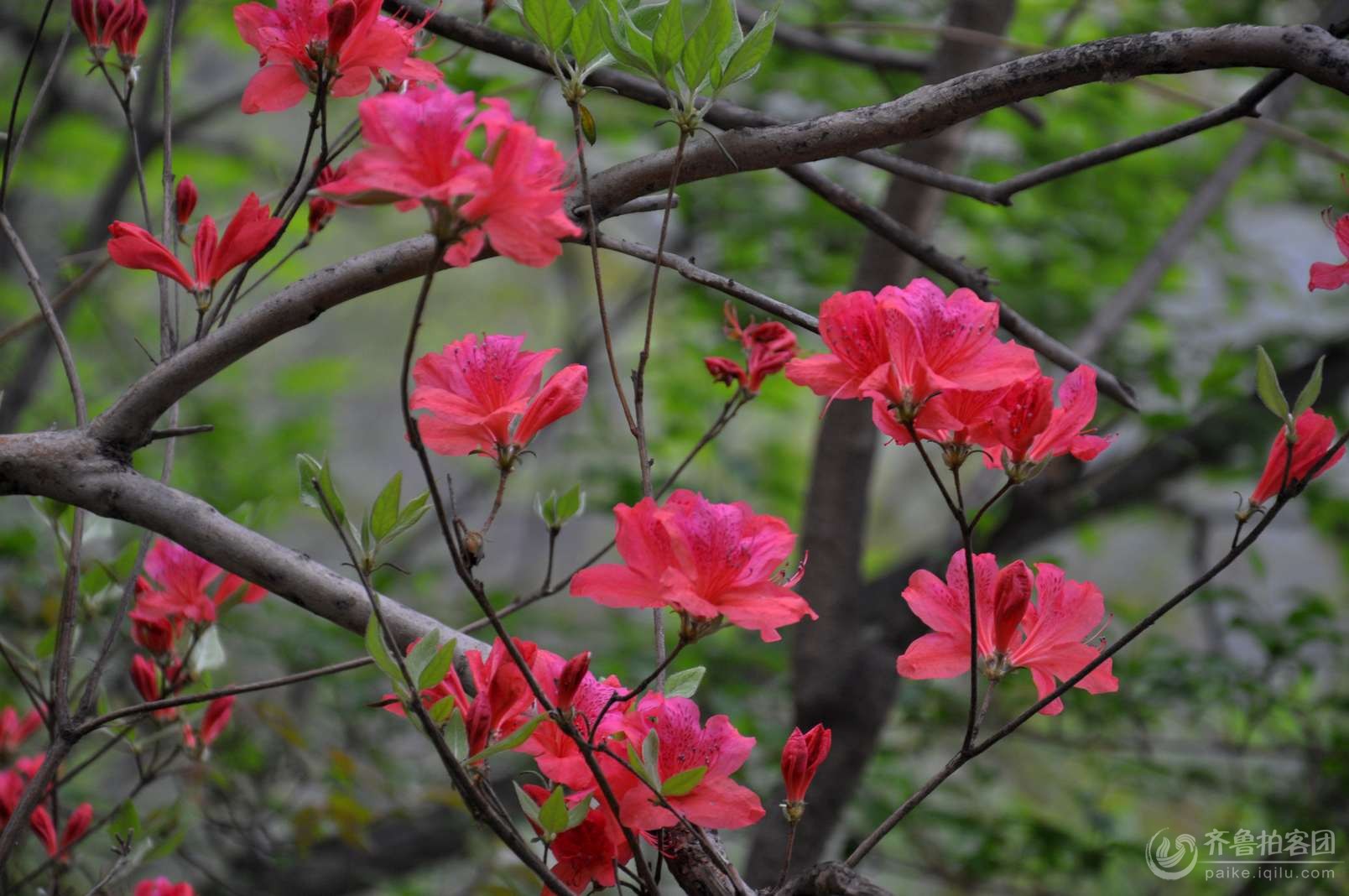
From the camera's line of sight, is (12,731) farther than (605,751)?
Yes

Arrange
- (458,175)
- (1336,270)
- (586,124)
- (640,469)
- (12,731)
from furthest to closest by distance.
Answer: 1. (12,731)
2. (640,469)
3. (586,124)
4. (1336,270)
5. (458,175)

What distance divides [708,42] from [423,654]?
1.11 ft

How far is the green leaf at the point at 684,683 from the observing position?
60 cm

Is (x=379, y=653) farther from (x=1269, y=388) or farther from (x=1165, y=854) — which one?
(x=1165, y=854)

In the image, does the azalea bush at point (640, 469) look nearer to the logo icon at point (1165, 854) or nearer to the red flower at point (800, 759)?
the red flower at point (800, 759)

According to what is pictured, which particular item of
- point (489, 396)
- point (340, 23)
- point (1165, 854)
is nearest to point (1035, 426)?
point (489, 396)

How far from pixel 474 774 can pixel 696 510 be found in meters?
0.18

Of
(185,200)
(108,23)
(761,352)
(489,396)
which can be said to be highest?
(108,23)

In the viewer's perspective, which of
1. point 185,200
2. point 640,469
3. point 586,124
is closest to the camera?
point 586,124

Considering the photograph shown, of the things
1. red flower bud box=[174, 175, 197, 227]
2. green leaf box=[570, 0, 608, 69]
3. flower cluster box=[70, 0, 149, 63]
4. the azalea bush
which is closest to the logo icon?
the azalea bush

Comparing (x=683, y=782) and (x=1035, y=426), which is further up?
(x=1035, y=426)

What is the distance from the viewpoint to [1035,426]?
0.54 meters

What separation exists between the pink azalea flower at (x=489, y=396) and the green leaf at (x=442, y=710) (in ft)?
0.44

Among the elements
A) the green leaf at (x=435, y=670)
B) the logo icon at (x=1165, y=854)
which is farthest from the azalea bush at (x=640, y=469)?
the logo icon at (x=1165, y=854)
